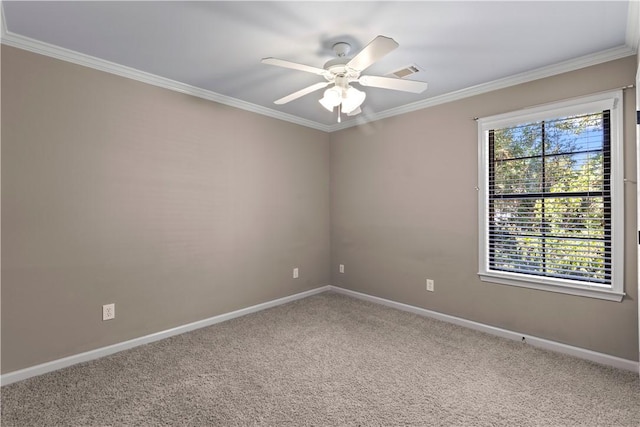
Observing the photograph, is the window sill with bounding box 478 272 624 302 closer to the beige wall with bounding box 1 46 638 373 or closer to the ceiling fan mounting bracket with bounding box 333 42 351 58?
the beige wall with bounding box 1 46 638 373

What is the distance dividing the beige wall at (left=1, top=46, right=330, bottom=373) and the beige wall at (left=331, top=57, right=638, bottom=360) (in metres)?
0.93

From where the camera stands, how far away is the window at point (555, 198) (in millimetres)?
2443

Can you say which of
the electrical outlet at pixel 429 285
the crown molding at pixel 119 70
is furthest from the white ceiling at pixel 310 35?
the electrical outlet at pixel 429 285

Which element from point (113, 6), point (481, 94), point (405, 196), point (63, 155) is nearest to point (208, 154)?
point (63, 155)

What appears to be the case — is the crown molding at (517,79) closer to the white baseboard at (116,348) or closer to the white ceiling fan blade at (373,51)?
the white ceiling fan blade at (373,51)

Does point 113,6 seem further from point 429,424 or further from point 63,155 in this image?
point 429,424

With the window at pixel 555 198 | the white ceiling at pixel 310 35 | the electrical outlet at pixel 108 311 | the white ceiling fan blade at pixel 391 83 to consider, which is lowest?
the electrical outlet at pixel 108 311

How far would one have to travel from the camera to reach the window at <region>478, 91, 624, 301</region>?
2.44 meters

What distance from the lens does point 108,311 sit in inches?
103

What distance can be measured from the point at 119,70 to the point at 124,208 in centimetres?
112

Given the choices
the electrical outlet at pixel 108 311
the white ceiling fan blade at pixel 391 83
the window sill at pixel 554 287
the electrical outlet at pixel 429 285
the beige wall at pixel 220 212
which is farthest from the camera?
the electrical outlet at pixel 429 285

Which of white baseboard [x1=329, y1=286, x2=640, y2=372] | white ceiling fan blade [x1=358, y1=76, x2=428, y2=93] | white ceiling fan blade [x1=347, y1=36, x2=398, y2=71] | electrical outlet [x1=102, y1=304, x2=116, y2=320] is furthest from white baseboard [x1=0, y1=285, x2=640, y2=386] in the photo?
white ceiling fan blade [x1=347, y1=36, x2=398, y2=71]

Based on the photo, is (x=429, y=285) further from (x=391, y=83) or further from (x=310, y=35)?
(x=310, y=35)

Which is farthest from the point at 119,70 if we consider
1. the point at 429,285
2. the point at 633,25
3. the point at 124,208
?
the point at 633,25
